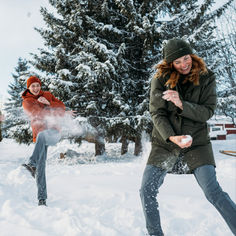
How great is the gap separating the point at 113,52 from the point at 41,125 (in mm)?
7222

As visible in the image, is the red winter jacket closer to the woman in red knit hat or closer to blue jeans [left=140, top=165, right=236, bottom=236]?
the woman in red knit hat

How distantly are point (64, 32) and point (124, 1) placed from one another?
337cm

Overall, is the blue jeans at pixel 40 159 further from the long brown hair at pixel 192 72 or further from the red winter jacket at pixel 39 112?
the long brown hair at pixel 192 72

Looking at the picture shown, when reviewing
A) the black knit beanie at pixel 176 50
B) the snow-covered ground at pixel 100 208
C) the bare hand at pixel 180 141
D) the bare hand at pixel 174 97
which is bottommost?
the snow-covered ground at pixel 100 208

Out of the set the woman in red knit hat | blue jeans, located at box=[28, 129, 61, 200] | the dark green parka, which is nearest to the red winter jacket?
the woman in red knit hat

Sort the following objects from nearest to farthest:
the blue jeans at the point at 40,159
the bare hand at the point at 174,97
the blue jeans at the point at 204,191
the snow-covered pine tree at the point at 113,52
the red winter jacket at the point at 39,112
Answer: the blue jeans at the point at 204,191 → the bare hand at the point at 174,97 → the blue jeans at the point at 40,159 → the red winter jacket at the point at 39,112 → the snow-covered pine tree at the point at 113,52

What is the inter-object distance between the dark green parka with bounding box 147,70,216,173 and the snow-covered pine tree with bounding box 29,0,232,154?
7.18 m

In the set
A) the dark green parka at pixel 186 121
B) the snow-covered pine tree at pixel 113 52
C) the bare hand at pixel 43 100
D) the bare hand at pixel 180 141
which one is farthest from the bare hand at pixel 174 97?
the snow-covered pine tree at pixel 113 52

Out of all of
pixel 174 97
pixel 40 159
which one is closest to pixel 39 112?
pixel 40 159

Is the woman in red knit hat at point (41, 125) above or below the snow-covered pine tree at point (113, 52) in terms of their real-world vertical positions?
below

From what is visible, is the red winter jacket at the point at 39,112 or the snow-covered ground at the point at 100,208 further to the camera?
the red winter jacket at the point at 39,112

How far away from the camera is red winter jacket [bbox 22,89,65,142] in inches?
127

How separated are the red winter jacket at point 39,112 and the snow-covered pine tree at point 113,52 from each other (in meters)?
5.92

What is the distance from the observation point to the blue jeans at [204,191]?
5.25 feet
